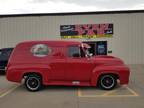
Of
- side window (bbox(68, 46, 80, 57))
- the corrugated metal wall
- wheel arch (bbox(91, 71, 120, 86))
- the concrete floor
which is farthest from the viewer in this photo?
the corrugated metal wall

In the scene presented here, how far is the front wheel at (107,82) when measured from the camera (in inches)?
594

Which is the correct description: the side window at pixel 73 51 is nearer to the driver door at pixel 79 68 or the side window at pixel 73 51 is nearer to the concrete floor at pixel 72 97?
the driver door at pixel 79 68

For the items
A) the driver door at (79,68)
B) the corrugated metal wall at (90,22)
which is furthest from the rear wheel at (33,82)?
the corrugated metal wall at (90,22)

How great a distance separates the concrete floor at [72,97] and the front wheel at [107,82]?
0.82ft

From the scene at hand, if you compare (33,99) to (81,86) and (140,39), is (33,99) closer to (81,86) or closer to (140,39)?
(81,86)

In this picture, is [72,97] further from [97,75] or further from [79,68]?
[97,75]

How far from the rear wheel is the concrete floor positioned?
0.23m

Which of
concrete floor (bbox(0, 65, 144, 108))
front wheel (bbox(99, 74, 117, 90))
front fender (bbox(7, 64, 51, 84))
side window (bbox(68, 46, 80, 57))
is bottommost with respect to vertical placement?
concrete floor (bbox(0, 65, 144, 108))

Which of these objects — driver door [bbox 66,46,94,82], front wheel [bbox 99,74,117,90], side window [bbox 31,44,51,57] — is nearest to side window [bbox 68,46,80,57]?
driver door [bbox 66,46,94,82]

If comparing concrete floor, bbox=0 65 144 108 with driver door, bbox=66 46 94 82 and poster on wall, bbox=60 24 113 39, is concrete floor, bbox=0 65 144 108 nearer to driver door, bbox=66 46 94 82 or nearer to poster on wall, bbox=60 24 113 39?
driver door, bbox=66 46 94 82

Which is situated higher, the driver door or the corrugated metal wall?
the corrugated metal wall

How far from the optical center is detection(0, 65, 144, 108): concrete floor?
465 inches

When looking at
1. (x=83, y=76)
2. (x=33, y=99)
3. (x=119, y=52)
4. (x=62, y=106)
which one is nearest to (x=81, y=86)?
(x=83, y=76)

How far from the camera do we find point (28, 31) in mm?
33875
